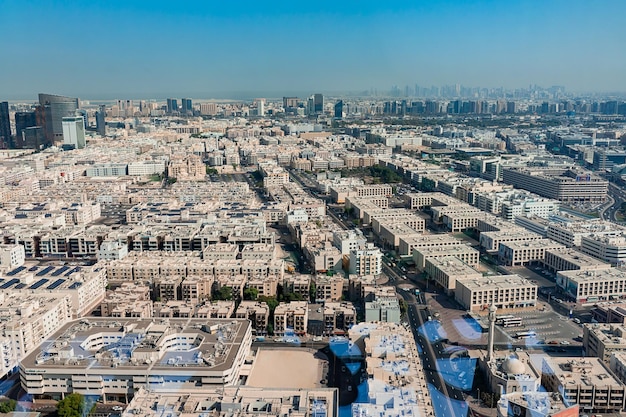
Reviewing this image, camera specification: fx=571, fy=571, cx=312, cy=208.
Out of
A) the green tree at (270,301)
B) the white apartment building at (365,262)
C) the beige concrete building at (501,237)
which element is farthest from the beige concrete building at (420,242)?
the green tree at (270,301)

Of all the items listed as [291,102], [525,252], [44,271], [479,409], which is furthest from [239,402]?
[291,102]

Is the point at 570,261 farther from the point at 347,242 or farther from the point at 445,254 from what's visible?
the point at 347,242

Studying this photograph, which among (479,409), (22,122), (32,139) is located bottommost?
(479,409)

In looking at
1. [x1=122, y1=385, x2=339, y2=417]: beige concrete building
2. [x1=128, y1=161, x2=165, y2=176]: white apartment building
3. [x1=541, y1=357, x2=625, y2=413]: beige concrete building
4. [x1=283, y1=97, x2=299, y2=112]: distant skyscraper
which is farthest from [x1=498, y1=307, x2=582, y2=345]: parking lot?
[x1=283, y1=97, x2=299, y2=112]: distant skyscraper

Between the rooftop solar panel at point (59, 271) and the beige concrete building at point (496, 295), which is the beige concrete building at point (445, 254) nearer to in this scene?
the beige concrete building at point (496, 295)

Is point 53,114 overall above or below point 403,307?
above

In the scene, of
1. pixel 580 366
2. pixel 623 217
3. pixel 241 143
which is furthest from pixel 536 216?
pixel 241 143

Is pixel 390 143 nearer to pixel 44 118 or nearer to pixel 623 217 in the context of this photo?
Result: pixel 623 217
